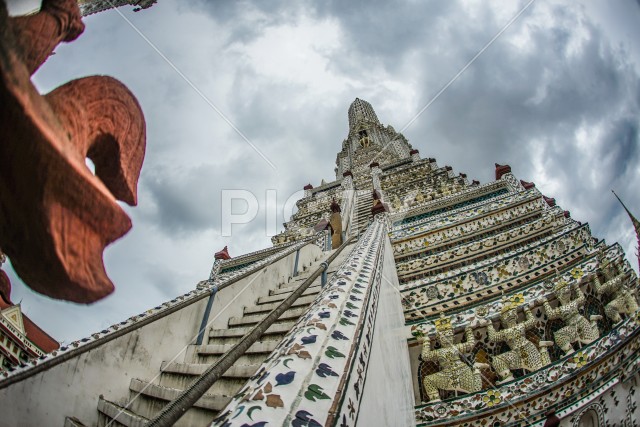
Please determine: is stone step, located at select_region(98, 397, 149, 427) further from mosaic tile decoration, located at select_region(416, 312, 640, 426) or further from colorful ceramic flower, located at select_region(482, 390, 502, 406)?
colorful ceramic flower, located at select_region(482, 390, 502, 406)

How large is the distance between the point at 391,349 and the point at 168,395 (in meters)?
1.60

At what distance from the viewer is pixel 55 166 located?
1.86 feet

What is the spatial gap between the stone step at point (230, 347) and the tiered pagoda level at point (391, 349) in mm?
13

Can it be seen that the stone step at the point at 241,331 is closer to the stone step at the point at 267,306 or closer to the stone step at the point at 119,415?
the stone step at the point at 267,306

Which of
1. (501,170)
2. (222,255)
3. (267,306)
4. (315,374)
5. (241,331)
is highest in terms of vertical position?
(501,170)

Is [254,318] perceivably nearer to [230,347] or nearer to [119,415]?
[230,347]

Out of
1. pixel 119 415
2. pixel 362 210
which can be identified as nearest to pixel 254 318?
pixel 119 415

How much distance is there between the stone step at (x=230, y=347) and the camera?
250 cm

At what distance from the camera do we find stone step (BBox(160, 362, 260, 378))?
219 centimetres

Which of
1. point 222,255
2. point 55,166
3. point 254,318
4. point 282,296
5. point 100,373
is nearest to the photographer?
point 55,166

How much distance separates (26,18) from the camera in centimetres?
60

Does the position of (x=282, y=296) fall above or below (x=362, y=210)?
below

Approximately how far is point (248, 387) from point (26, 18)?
1136 millimetres

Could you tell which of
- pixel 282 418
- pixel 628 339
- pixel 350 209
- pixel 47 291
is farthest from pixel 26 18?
pixel 350 209
